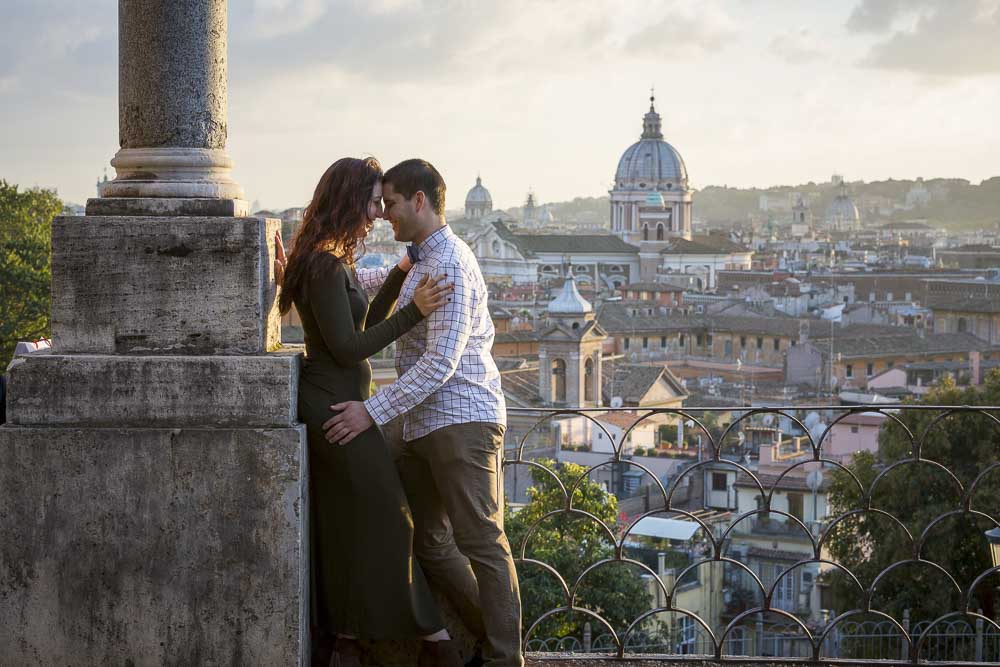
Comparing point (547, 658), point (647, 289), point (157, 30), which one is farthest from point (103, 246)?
point (647, 289)

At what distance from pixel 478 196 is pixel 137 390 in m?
106

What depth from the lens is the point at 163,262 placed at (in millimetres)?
2420

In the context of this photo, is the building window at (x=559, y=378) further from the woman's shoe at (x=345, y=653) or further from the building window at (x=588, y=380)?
the woman's shoe at (x=345, y=653)

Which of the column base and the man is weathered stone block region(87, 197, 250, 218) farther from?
the man

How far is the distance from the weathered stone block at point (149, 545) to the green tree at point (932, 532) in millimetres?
8660

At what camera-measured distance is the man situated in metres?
2.46

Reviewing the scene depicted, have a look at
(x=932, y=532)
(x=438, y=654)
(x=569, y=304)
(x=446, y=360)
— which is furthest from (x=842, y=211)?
(x=446, y=360)

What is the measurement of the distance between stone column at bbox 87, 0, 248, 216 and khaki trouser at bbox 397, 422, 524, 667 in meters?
0.54

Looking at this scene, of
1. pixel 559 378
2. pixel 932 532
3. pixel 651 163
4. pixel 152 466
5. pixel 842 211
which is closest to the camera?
pixel 152 466

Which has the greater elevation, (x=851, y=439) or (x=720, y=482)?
(x=851, y=439)

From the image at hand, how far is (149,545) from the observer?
238cm

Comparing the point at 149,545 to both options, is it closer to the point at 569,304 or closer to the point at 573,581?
the point at 573,581

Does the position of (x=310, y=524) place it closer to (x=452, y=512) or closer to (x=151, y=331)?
(x=452, y=512)

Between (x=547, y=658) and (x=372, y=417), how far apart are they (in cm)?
78
